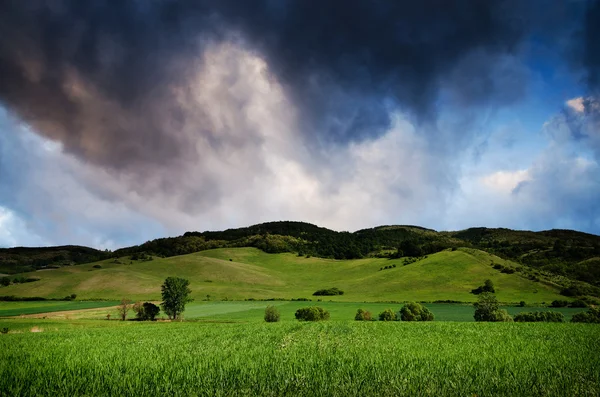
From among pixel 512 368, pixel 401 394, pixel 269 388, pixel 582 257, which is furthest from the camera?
pixel 582 257

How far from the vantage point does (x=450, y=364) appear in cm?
1733

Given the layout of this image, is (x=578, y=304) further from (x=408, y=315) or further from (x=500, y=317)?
(x=408, y=315)

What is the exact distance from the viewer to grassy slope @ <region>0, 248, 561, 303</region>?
129125 millimetres

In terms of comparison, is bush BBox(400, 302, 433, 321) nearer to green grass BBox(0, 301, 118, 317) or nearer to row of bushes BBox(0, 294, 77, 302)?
green grass BBox(0, 301, 118, 317)

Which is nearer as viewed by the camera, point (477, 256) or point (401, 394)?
point (401, 394)

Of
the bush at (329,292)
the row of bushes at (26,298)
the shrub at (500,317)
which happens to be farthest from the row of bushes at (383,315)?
the row of bushes at (26,298)

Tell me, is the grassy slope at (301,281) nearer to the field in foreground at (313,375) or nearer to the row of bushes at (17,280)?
the row of bushes at (17,280)

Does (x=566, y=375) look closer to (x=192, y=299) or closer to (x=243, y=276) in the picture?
(x=192, y=299)

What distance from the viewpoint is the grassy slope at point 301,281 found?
424ft

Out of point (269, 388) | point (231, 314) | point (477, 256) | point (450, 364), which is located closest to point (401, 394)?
point (269, 388)

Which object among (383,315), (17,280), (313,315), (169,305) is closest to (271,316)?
(313,315)

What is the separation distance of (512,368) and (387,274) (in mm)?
150771

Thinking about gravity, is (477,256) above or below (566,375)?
above

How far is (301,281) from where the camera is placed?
17838 centimetres
